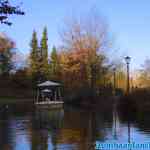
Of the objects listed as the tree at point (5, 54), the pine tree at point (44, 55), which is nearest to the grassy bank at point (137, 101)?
the pine tree at point (44, 55)

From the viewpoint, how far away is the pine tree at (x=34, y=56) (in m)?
77.8

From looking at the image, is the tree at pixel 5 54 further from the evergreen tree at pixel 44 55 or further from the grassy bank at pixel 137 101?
the grassy bank at pixel 137 101

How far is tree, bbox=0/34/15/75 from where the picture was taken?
3118 inches

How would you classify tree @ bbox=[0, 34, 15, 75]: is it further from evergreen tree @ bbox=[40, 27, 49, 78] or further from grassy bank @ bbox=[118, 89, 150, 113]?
grassy bank @ bbox=[118, 89, 150, 113]

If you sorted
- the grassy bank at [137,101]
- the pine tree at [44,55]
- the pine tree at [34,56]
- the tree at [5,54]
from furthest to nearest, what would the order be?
the tree at [5,54], the pine tree at [44,55], the pine tree at [34,56], the grassy bank at [137,101]

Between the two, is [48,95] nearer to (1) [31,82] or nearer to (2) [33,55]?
(1) [31,82]

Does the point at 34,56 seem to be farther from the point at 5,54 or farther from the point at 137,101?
the point at 137,101

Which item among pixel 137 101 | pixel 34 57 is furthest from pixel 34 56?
pixel 137 101

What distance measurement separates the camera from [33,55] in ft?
268

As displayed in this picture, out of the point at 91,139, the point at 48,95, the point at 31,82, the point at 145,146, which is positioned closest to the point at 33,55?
the point at 31,82

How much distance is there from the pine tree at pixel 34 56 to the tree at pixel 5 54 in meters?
4.52

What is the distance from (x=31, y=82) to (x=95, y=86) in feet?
104

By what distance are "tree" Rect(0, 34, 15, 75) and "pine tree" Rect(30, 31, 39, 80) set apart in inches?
178

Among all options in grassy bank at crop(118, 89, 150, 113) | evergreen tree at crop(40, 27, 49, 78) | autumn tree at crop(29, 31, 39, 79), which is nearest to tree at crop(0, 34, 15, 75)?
autumn tree at crop(29, 31, 39, 79)
